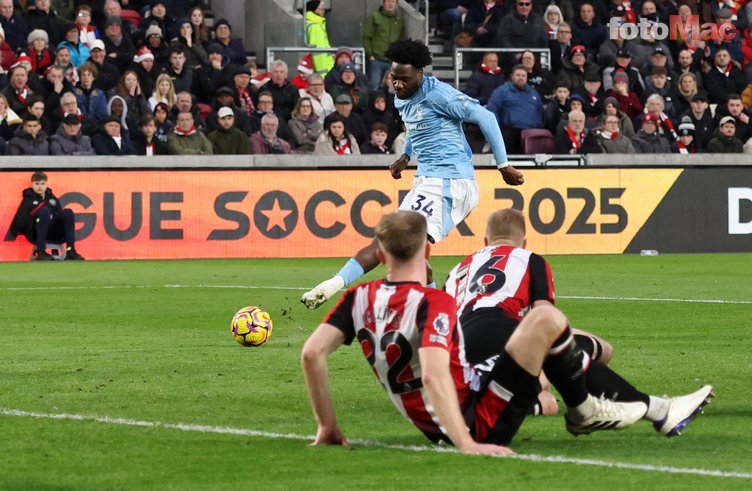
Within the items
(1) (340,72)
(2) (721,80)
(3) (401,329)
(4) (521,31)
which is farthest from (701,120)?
(3) (401,329)

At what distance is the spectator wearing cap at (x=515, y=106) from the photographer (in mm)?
25953

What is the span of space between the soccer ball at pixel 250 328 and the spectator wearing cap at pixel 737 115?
16.8 metres

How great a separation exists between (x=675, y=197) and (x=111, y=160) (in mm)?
8758

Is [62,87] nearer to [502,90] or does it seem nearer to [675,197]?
[502,90]

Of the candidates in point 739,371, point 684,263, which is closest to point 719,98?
point 684,263

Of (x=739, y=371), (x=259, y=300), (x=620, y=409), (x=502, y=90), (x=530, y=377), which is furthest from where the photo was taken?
(x=502, y=90)

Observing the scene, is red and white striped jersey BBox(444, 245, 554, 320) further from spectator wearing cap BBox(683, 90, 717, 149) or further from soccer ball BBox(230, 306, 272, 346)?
spectator wearing cap BBox(683, 90, 717, 149)

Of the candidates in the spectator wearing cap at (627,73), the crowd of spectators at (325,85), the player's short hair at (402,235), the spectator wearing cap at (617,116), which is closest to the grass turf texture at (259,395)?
the player's short hair at (402,235)

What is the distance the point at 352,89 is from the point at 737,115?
6.69 meters

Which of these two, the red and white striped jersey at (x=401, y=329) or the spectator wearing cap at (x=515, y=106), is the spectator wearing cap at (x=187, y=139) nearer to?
the spectator wearing cap at (x=515, y=106)

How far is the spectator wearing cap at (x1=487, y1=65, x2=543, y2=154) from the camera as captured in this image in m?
26.0

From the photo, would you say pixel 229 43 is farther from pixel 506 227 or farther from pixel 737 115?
pixel 506 227

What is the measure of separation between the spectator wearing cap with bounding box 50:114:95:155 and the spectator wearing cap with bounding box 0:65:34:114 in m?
0.77

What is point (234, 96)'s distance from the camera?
2573cm
